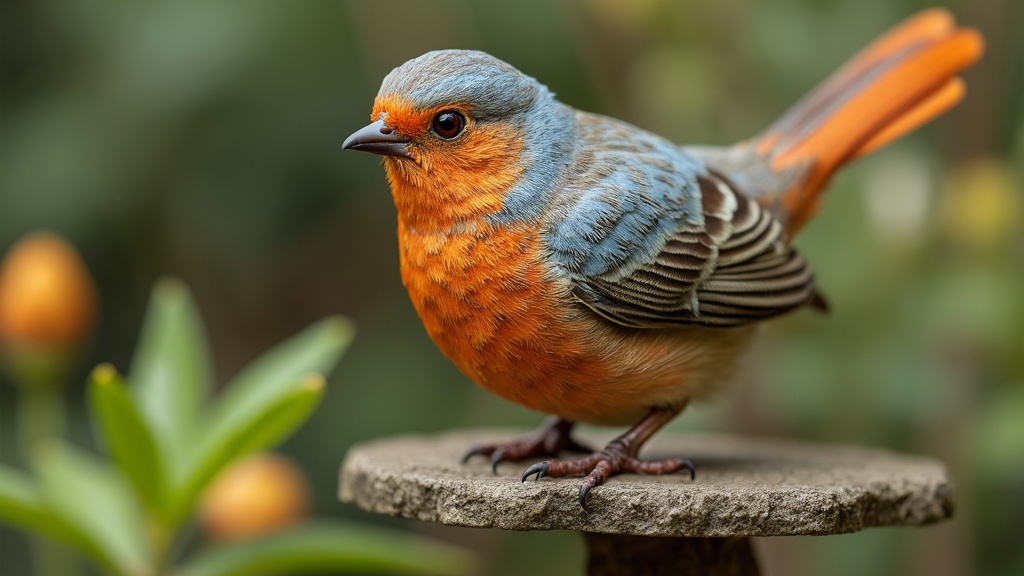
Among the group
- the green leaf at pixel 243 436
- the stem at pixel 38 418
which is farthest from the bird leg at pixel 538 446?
the stem at pixel 38 418

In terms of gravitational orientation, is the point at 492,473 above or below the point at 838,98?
below

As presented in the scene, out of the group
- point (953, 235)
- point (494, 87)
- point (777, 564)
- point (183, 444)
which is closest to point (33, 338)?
point (183, 444)

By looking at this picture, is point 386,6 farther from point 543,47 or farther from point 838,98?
point 838,98

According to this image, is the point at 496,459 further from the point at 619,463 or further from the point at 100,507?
the point at 100,507

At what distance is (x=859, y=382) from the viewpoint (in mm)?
4176

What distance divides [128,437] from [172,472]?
0.28 meters

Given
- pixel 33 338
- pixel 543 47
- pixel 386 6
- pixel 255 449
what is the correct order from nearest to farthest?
1. pixel 255 449
2. pixel 33 338
3. pixel 386 6
4. pixel 543 47

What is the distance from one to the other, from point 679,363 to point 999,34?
6.34 ft

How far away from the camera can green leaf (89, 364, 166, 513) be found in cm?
304

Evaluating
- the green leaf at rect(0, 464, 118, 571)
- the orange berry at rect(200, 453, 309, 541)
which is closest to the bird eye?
the green leaf at rect(0, 464, 118, 571)

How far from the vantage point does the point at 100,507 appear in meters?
3.59

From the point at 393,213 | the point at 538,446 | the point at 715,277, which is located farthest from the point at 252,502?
the point at 393,213

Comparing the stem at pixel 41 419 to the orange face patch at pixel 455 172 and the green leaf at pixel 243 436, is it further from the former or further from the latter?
the orange face patch at pixel 455 172

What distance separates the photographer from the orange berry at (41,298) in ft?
12.5
